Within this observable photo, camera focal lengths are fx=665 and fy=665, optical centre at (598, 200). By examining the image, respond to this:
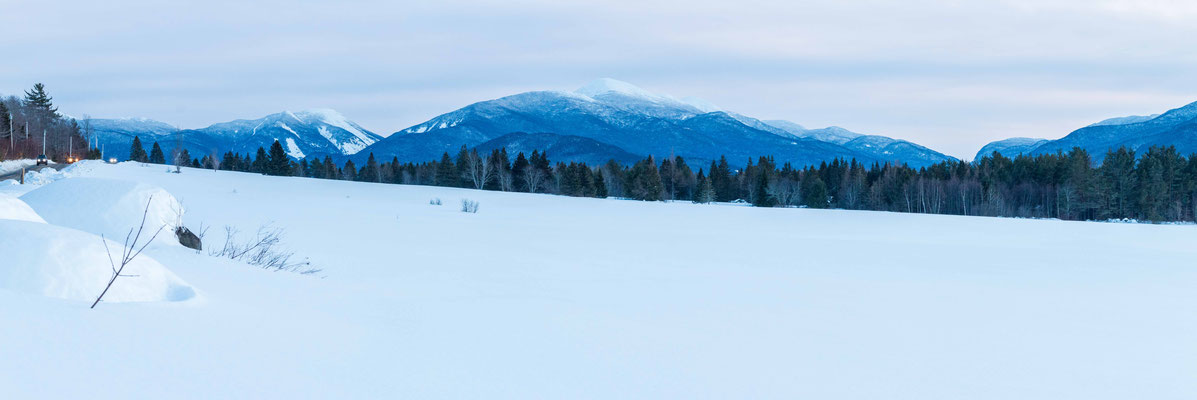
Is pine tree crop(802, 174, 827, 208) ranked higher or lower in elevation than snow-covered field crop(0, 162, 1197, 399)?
higher

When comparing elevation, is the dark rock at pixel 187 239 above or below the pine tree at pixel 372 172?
below

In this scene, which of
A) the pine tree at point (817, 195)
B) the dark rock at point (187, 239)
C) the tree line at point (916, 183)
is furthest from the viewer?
the pine tree at point (817, 195)

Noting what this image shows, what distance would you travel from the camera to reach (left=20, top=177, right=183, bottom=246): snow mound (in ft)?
26.3

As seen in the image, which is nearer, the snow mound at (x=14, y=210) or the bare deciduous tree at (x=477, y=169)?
the snow mound at (x=14, y=210)

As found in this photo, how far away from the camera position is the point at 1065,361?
226 inches

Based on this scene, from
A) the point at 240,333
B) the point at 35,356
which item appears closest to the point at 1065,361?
the point at 240,333

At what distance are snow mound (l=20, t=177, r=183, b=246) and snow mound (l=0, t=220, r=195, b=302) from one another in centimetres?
385

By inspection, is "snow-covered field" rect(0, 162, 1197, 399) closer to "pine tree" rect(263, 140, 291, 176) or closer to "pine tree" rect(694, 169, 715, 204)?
"pine tree" rect(694, 169, 715, 204)

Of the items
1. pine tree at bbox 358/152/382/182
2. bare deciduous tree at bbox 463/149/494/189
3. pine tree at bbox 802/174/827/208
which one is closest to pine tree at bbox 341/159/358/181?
pine tree at bbox 358/152/382/182

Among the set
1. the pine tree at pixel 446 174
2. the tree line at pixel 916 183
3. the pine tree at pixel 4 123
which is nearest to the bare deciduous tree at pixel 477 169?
the tree line at pixel 916 183

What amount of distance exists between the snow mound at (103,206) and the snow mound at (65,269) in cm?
385

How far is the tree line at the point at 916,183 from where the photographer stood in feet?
215

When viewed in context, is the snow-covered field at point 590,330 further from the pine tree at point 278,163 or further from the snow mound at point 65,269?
the pine tree at point 278,163

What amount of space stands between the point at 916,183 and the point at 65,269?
8288cm
